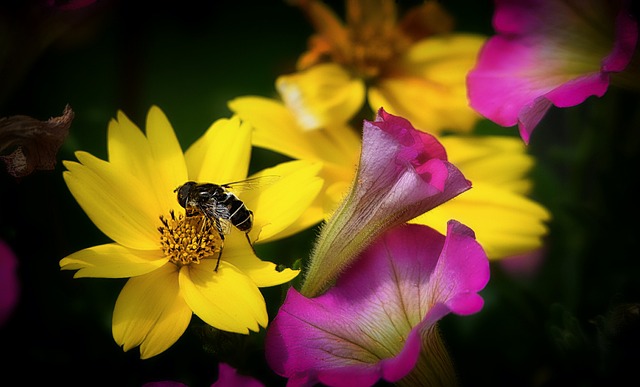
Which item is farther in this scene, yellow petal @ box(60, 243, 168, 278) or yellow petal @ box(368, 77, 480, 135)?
yellow petal @ box(368, 77, 480, 135)

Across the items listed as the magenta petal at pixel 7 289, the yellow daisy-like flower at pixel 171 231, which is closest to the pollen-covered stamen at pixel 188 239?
the yellow daisy-like flower at pixel 171 231

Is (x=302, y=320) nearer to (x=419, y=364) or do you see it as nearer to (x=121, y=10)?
(x=419, y=364)

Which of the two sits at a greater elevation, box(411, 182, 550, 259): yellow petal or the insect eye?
the insect eye

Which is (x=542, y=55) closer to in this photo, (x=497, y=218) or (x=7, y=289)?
(x=497, y=218)

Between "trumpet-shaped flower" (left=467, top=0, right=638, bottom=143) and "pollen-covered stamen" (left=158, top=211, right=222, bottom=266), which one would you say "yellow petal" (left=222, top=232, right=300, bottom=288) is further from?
"trumpet-shaped flower" (left=467, top=0, right=638, bottom=143)

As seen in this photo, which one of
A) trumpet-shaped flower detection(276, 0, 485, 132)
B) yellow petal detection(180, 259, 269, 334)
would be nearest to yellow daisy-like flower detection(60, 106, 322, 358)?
yellow petal detection(180, 259, 269, 334)

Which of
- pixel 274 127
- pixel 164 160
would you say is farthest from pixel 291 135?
pixel 164 160
